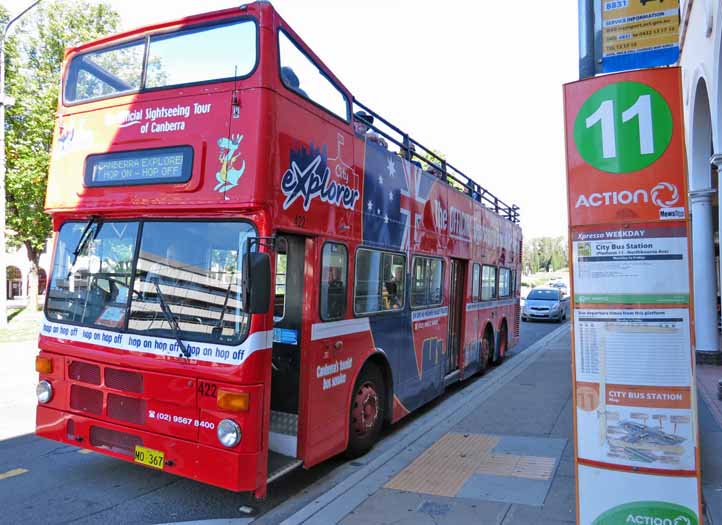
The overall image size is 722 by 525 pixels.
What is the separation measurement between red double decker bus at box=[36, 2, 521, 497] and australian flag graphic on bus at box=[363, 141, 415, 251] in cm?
6

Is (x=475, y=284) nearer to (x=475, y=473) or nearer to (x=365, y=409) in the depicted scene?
(x=365, y=409)

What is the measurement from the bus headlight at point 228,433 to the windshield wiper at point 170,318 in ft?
1.96

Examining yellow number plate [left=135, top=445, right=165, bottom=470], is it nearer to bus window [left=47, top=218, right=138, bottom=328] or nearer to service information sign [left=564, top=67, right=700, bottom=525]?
bus window [left=47, top=218, right=138, bottom=328]

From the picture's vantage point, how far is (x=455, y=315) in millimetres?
9508

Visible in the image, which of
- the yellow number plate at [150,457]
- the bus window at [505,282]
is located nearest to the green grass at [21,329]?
the bus window at [505,282]

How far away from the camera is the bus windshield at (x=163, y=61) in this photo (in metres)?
4.45

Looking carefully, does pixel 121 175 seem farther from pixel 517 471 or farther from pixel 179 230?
pixel 517 471

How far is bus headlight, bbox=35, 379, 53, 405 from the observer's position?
489 centimetres

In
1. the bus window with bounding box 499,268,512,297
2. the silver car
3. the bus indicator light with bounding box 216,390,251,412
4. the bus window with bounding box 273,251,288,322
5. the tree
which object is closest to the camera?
the bus indicator light with bounding box 216,390,251,412

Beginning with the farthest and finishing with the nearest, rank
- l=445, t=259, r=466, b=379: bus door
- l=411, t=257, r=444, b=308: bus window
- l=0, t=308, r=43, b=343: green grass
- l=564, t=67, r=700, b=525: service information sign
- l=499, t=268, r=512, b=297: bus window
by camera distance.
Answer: l=0, t=308, r=43, b=343: green grass, l=499, t=268, r=512, b=297: bus window, l=445, t=259, r=466, b=379: bus door, l=411, t=257, r=444, b=308: bus window, l=564, t=67, r=700, b=525: service information sign

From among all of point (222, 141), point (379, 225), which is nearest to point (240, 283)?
point (222, 141)

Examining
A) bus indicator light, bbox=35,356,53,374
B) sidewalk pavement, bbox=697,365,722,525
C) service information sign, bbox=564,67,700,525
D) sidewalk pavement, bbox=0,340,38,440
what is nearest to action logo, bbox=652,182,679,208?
service information sign, bbox=564,67,700,525

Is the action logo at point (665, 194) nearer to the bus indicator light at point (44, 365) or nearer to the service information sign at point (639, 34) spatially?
the service information sign at point (639, 34)

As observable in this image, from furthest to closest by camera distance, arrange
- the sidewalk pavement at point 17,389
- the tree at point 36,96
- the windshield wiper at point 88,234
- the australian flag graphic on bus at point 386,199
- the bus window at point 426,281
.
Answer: the tree at point 36,96, the bus window at point 426,281, the sidewalk pavement at point 17,389, the australian flag graphic on bus at point 386,199, the windshield wiper at point 88,234
